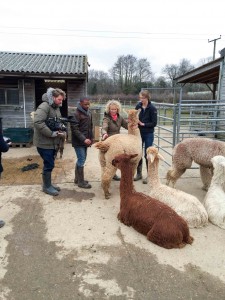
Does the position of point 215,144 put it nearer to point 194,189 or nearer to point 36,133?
point 194,189

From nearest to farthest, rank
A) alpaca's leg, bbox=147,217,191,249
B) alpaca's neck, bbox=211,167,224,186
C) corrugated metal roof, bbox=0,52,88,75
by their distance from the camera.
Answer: alpaca's leg, bbox=147,217,191,249 → alpaca's neck, bbox=211,167,224,186 → corrugated metal roof, bbox=0,52,88,75

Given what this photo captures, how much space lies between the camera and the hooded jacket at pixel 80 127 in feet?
13.8

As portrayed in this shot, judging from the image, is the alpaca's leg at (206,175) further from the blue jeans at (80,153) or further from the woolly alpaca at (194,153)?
the blue jeans at (80,153)

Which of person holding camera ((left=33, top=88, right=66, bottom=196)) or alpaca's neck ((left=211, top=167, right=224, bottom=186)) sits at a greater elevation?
person holding camera ((left=33, top=88, right=66, bottom=196))

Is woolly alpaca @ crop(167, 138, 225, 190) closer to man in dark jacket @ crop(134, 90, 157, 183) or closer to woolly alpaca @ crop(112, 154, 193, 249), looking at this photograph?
man in dark jacket @ crop(134, 90, 157, 183)

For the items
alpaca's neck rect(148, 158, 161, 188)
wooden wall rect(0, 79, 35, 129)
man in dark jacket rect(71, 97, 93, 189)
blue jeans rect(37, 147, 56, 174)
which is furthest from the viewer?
wooden wall rect(0, 79, 35, 129)

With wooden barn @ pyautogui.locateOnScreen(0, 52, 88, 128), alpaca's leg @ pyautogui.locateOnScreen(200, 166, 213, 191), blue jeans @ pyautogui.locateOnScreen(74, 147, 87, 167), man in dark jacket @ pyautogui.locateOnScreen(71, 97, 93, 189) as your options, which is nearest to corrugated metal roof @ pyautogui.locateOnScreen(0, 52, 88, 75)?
wooden barn @ pyautogui.locateOnScreen(0, 52, 88, 128)

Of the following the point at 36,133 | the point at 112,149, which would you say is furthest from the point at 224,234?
the point at 36,133

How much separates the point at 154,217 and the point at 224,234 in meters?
0.93

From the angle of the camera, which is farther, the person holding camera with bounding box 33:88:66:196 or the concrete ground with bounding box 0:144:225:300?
the person holding camera with bounding box 33:88:66:196

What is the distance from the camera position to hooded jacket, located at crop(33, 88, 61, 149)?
3766mm

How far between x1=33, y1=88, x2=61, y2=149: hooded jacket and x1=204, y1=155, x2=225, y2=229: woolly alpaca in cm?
235

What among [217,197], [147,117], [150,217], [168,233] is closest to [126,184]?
[150,217]

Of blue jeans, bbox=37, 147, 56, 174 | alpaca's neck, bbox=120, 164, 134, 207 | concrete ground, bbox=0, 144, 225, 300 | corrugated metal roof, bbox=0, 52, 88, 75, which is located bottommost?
concrete ground, bbox=0, 144, 225, 300
